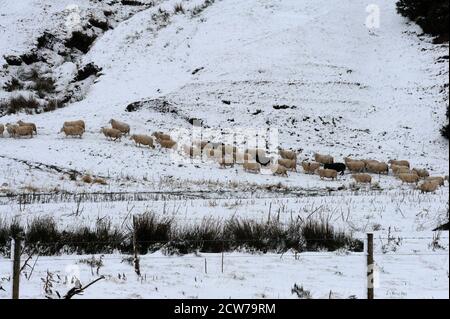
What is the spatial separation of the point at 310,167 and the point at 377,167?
2618 millimetres

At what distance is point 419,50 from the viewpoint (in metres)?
33.9

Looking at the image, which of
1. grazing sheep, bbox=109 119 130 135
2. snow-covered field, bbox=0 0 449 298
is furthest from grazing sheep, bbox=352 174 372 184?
grazing sheep, bbox=109 119 130 135

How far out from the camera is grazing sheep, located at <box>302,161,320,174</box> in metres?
22.6

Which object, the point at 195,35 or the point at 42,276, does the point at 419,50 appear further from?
the point at 42,276

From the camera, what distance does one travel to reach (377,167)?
22531 mm

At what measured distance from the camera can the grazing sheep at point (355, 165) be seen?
2259 centimetres

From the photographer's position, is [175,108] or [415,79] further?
[415,79]

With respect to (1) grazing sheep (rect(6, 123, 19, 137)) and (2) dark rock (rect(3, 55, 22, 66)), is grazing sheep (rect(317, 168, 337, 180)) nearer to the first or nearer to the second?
(1) grazing sheep (rect(6, 123, 19, 137))

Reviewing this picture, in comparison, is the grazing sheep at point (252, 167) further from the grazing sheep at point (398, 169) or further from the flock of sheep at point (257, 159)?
the grazing sheep at point (398, 169)

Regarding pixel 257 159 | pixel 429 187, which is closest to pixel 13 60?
pixel 257 159

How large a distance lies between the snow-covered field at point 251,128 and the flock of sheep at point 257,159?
525 millimetres

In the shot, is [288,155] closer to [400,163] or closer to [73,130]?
[400,163]
